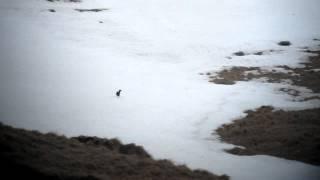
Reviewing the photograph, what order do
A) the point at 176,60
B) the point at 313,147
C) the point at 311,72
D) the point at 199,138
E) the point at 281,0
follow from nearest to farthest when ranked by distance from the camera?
the point at 313,147
the point at 199,138
the point at 311,72
the point at 176,60
the point at 281,0

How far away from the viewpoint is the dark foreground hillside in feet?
27.1

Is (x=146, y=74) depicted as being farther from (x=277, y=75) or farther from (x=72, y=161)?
(x=72, y=161)

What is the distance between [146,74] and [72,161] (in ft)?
58.0

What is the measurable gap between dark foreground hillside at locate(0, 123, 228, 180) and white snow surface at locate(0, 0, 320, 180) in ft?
6.20

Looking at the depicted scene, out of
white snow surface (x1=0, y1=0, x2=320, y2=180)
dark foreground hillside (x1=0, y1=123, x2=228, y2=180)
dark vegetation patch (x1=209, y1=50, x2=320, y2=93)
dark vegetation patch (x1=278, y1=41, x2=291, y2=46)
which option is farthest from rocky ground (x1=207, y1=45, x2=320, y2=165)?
dark vegetation patch (x1=278, y1=41, x2=291, y2=46)

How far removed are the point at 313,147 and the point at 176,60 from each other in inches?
769

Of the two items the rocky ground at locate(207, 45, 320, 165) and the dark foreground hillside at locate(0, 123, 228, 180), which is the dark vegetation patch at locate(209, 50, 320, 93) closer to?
the rocky ground at locate(207, 45, 320, 165)

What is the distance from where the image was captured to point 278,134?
15.9 metres

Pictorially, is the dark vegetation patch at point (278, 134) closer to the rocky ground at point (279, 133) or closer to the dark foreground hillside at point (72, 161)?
the rocky ground at point (279, 133)

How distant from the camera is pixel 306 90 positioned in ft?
77.0

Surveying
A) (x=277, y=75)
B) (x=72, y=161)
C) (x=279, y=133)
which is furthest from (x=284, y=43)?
(x=72, y=161)

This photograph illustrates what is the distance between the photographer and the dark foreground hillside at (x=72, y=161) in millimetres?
8258

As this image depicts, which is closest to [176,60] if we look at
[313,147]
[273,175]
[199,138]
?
[199,138]

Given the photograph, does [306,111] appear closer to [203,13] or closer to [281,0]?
[203,13]
